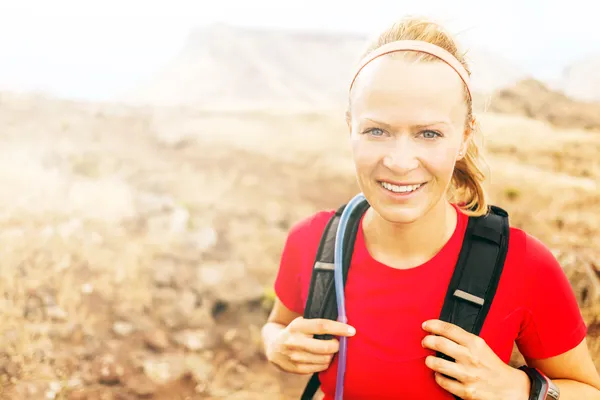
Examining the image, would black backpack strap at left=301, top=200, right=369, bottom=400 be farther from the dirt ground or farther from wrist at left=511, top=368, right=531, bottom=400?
the dirt ground

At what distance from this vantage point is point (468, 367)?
1504mm

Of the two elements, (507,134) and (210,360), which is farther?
(507,134)

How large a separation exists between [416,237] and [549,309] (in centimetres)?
A: 46

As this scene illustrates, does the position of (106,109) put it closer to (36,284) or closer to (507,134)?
(36,284)

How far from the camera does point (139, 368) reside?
3609 millimetres

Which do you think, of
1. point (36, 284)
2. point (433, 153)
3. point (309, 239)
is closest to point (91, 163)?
point (36, 284)

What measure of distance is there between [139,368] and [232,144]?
7.63 metres

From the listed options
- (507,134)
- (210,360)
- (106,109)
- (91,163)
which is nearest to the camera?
(210,360)

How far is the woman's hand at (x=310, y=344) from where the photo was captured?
1633 millimetres

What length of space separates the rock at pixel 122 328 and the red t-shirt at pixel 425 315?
8.79ft

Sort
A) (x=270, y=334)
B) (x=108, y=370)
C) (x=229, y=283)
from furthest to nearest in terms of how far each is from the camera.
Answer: (x=229, y=283)
(x=108, y=370)
(x=270, y=334)

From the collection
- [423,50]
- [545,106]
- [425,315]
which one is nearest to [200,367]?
[425,315]

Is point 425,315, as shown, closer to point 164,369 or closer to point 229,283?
point 164,369

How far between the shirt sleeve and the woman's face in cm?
38
